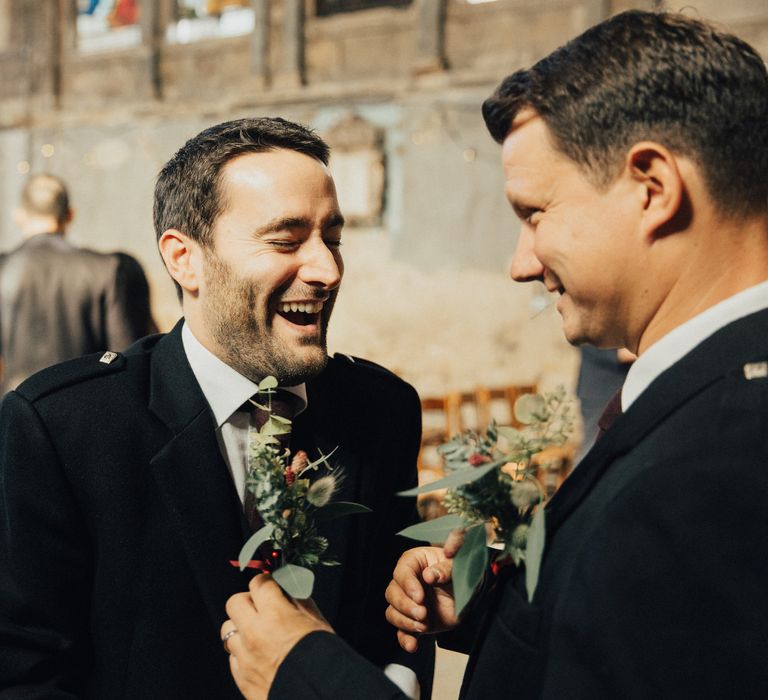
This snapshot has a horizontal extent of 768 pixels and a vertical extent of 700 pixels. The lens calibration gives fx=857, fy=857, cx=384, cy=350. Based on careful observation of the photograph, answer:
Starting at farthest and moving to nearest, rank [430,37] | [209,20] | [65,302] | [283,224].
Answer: [209,20]
[430,37]
[65,302]
[283,224]

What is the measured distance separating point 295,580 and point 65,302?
345 cm

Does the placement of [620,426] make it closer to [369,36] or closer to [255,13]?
[369,36]

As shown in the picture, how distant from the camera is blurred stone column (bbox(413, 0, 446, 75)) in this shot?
9.93 meters

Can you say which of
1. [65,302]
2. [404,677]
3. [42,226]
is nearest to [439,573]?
[404,677]

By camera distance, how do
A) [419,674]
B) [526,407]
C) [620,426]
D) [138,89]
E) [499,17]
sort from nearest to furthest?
[620,426], [526,407], [419,674], [499,17], [138,89]

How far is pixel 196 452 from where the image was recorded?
1.63m

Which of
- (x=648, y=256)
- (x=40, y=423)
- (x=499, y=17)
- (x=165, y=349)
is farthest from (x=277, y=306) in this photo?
(x=499, y=17)

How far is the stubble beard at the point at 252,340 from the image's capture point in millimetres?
1757

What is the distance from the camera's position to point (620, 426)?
104cm

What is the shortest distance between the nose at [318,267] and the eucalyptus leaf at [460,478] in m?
0.70

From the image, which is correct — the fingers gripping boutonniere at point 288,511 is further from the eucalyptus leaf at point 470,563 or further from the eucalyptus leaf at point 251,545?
the eucalyptus leaf at point 470,563

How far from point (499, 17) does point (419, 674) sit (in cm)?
915

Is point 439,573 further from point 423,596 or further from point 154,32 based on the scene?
point 154,32

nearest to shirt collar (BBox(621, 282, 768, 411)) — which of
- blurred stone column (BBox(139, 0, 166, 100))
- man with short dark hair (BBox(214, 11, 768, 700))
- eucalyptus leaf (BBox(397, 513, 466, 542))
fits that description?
man with short dark hair (BBox(214, 11, 768, 700))
